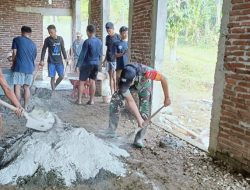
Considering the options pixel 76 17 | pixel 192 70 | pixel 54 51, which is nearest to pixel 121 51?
pixel 54 51

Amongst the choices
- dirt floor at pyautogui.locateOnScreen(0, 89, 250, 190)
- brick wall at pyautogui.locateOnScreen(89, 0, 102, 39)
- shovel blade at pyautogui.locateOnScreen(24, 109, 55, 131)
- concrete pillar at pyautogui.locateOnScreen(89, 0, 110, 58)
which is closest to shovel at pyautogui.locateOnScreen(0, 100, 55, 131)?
shovel blade at pyautogui.locateOnScreen(24, 109, 55, 131)

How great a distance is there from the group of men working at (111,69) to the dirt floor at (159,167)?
0.37 meters

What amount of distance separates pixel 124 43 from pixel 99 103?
5.33ft

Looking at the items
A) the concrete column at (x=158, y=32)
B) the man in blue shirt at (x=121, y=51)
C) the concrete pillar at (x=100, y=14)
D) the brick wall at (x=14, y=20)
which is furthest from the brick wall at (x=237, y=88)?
the brick wall at (x=14, y=20)

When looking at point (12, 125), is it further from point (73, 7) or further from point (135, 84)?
point (73, 7)

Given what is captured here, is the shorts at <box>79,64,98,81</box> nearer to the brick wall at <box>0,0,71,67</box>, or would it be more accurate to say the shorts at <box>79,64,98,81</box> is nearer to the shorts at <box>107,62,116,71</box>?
the shorts at <box>107,62,116,71</box>

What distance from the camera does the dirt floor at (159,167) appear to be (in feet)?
11.3

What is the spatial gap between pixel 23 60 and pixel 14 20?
645 centimetres

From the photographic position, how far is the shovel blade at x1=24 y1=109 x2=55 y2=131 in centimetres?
386

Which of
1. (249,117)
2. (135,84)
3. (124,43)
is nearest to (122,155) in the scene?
(135,84)

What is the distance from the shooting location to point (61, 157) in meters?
3.52

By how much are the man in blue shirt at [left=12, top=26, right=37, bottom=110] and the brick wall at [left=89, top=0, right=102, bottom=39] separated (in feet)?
9.50

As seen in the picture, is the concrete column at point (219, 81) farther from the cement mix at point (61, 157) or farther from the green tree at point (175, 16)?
the green tree at point (175, 16)

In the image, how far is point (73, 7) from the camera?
41.5 feet
